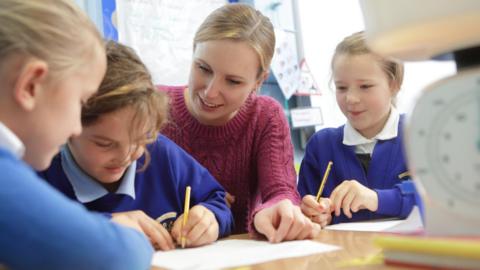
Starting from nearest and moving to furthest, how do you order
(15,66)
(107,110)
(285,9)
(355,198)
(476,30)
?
(476,30)
(15,66)
(107,110)
(355,198)
(285,9)

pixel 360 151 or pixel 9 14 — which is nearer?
pixel 9 14

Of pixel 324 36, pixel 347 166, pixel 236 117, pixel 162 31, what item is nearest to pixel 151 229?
pixel 236 117

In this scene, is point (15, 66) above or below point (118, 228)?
above


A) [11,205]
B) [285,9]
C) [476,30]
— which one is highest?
[285,9]

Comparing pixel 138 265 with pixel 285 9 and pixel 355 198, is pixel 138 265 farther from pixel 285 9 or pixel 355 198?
pixel 285 9

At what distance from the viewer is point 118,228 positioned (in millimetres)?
537

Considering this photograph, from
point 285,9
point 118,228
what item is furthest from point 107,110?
point 285,9

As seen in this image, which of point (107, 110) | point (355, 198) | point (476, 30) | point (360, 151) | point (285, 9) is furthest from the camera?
point (285, 9)

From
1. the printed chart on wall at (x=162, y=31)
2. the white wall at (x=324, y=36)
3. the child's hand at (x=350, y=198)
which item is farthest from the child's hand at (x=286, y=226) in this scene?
the white wall at (x=324, y=36)

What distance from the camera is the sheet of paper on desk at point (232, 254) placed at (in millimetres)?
620

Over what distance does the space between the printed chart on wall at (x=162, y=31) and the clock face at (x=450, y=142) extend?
114 centimetres

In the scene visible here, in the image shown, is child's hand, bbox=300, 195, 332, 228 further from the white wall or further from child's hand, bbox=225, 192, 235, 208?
the white wall

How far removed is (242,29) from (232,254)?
22.4 inches

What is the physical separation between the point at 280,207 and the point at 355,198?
0.19 metres
